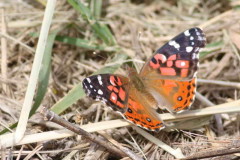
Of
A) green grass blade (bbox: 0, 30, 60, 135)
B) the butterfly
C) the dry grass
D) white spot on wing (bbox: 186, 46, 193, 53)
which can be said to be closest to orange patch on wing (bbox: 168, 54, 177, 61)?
the butterfly

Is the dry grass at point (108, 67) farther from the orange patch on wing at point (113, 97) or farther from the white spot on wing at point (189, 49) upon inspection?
the white spot on wing at point (189, 49)

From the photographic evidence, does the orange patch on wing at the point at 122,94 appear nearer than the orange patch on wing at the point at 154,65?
Yes

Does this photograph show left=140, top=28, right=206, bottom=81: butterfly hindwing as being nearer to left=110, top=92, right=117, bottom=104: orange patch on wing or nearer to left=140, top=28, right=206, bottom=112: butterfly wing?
left=140, top=28, right=206, bottom=112: butterfly wing

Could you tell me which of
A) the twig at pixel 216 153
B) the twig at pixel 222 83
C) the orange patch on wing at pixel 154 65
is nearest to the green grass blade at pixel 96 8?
the orange patch on wing at pixel 154 65

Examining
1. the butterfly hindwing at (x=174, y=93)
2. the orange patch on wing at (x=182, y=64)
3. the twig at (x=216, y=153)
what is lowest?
the twig at (x=216, y=153)

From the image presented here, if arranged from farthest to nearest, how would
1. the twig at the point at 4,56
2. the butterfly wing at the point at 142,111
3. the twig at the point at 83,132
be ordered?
1. the twig at the point at 4,56
2. the butterfly wing at the point at 142,111
3. the twig at the point at 83,132

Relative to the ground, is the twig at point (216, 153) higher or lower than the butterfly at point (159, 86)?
lower
